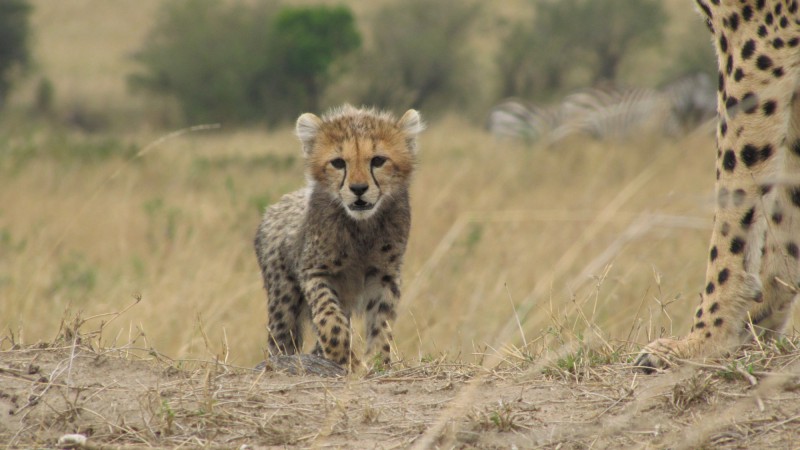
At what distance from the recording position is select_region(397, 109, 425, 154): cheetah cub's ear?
12.8 ft

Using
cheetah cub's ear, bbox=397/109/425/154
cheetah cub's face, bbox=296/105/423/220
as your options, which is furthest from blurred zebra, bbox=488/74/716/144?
cheetah cub's face, bbox=296/105/423/220

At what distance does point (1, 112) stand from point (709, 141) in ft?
44.9

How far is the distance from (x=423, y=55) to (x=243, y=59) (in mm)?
4499

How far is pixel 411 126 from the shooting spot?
3934 mm

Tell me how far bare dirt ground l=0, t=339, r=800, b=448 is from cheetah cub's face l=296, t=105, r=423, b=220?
921mm

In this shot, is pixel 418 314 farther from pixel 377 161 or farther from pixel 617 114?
pixel 617 114

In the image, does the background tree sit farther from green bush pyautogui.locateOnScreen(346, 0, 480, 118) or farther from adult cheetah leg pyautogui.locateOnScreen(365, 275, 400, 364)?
adult cheetah leg pyautogui.locateOnScreen(365, 275, 400, 364)

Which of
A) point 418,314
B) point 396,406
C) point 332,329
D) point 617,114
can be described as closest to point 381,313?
point 332,329

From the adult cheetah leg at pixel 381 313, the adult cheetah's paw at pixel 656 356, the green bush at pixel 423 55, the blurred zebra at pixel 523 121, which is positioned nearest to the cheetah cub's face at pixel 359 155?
the adult cheetah leg at pixel 381 313

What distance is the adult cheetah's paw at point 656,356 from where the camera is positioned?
2.75 metres

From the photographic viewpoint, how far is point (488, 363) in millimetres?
2916

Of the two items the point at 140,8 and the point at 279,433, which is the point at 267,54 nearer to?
the point at 140,8

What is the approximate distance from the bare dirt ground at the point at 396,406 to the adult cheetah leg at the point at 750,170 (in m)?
0.20

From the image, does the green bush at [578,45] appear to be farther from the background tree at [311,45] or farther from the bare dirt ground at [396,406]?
the bare dirt ground at [396,406]
